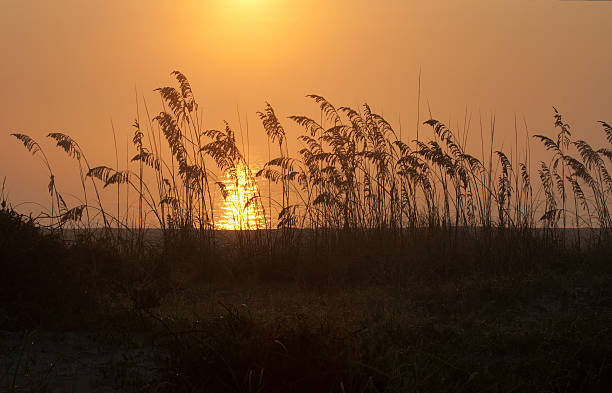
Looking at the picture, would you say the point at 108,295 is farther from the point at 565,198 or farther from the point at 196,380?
the point at 565,198

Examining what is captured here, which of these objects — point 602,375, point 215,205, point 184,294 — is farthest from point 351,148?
point 602,375

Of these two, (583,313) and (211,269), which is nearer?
(583,313)

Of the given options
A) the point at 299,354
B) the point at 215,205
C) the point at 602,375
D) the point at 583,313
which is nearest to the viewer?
the point at 299,354

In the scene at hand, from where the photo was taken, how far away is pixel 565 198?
344 inches

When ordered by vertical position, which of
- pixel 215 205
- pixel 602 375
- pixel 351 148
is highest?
pixel 351 148

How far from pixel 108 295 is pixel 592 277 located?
4.98 m

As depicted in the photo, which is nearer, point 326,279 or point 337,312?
point 337,312

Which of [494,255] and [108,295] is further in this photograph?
[494,255]

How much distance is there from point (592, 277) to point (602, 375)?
9.18 ft

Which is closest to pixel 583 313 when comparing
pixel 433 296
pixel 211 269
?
pixel 433 296

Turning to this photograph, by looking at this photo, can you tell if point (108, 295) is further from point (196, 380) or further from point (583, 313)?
point (583, 313)

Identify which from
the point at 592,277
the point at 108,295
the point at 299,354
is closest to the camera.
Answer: the point at 299,354

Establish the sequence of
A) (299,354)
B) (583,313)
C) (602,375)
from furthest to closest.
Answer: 1. (583,313)
2. (602,375)
3. (299,354)

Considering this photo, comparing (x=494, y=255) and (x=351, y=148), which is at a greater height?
(x=351, y=148)
